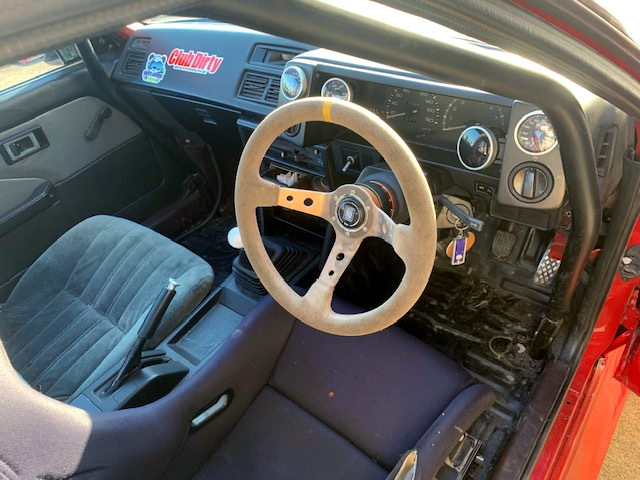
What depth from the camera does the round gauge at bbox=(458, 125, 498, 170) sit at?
117 centimetres

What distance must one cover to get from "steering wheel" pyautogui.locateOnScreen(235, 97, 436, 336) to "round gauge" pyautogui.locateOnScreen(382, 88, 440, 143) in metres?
0.47

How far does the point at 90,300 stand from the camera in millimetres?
1627

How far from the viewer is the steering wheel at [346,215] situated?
0.81m

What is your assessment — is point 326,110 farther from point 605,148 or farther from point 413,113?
point 605,148

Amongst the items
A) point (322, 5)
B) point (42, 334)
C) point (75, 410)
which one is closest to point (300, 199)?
point (322, 5)

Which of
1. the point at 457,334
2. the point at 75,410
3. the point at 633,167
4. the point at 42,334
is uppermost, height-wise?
the point at 633,167

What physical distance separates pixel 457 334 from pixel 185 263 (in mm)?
926

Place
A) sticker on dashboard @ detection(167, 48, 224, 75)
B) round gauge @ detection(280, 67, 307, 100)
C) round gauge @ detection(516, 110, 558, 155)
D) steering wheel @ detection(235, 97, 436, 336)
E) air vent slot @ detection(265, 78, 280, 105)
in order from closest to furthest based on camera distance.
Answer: steering wheel @ detection(235, 97, 436, 336)
round gauge @ detection(516, 110, 558, 155)
round gauge @ detection(280, 67, 307, 100)
air vent slot @ detection(265, 78, 280, 105)
sticker on dashboard @ detection(167, 48, 224, 75)

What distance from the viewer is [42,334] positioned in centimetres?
160

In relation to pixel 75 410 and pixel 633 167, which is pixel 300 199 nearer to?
pixel 75 410

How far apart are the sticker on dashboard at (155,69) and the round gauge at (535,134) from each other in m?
1.56

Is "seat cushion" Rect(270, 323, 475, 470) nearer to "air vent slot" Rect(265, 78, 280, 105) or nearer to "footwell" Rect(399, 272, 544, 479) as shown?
"footwell" Rect(399, 272, 544, 479)

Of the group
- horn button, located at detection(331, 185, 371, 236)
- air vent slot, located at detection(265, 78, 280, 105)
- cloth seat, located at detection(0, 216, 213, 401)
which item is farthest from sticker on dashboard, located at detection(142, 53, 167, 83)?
horn button, located at detection(331, 185, 371, 236)

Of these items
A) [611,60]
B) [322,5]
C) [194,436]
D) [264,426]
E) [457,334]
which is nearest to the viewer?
[322,5]
